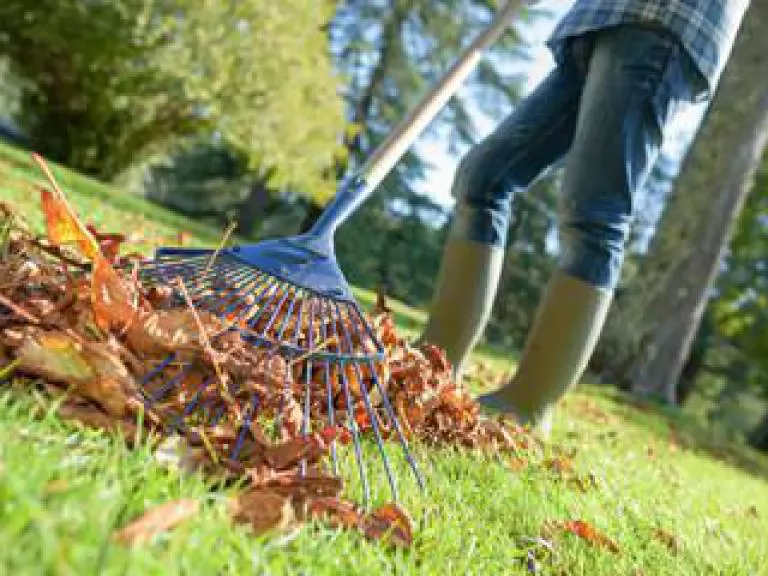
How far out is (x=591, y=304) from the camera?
248 cm

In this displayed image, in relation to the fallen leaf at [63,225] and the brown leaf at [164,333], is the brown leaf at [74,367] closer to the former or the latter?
the brown leaf at [164,333]

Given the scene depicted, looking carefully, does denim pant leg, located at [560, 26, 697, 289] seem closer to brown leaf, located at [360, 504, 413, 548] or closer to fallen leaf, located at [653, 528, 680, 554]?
fallen leaf, located at [653, 528, 680, 554]

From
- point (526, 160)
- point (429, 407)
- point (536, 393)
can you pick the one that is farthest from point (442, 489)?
point (526, 160)

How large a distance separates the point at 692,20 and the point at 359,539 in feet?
6.30

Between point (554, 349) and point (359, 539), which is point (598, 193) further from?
point (359, 539)

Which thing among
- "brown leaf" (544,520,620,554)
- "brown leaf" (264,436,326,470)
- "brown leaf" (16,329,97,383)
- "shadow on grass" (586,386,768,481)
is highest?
"brown leaf" (16,329,97,383)

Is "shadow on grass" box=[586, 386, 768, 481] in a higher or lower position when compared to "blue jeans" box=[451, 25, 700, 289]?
lower

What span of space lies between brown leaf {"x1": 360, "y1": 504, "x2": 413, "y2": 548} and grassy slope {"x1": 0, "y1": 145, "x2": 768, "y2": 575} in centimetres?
2

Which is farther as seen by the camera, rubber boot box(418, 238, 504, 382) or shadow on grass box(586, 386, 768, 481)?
shadow on grass box(586, 386, 768, 481)

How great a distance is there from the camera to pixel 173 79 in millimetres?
12391

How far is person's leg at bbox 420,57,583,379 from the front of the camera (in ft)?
9.05

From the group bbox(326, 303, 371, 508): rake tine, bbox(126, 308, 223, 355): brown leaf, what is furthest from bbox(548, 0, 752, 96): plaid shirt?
bbox(126, 308, 223, 355): brown leaf

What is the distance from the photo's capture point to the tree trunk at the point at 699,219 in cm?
855

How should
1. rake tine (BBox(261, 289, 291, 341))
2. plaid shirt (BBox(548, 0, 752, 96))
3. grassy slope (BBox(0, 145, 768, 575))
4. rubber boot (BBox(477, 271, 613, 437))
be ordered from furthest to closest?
rubber boot (BBox(477, 271, 613, 437)), plaid shirt (BBox(548, 0, 752, 96)), rake tine (BBox(261, 289, 291, 341)), grassy slope (BBox(0, 145, 768, 575))
